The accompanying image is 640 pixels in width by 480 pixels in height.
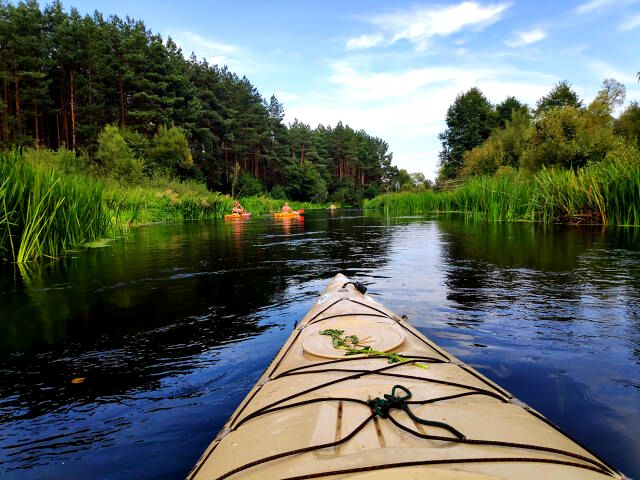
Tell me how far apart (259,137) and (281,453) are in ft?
166

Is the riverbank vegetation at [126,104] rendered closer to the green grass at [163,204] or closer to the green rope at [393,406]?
the green grass at [163,204]

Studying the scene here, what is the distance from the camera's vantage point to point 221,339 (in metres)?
3.56

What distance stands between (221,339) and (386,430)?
245 centimetres

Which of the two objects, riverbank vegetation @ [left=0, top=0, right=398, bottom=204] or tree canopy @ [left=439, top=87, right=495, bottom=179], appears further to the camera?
tree canopy @ [left=439, top=87, right=495, bottom=179]

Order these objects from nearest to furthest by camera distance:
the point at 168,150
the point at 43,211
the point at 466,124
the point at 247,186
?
the point at 43,211 < the point at 168,150 < the point at 247,186 < the point at 466,124

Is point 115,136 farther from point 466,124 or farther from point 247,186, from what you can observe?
point 466,124

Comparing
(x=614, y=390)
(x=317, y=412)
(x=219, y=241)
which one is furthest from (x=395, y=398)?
(x=219, y=241)

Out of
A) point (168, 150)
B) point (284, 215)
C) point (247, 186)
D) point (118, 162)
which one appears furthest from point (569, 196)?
point (247, 186)

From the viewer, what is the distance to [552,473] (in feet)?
3.84

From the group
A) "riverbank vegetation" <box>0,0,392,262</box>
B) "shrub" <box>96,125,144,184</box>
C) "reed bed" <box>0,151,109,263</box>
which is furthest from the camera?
"shrub" <box>96,125,144,184</box>

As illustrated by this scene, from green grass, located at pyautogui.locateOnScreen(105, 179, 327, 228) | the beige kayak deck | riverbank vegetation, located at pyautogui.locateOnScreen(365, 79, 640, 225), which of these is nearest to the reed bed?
green grass, located at pyautogui.locateOnScreen(105, 179, 327, 228)

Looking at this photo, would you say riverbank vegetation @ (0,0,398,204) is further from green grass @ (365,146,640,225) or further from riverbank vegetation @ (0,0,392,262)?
green grass @ (365,146,640,225)

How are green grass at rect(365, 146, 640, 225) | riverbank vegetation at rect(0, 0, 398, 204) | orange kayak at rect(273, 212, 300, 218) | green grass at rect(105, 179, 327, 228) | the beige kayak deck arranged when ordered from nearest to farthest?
1. the beige kayak deck
2. green grass at rect(365, 146, 640, 225)
3. green grass at rect(105, 179, 327, 228)
4. orange kayak at rect(273, 212, 300, 218)
5. riverbank vegetation at rect(0, 0, 398, 204)

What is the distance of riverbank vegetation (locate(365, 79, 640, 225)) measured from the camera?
11.1 meters
